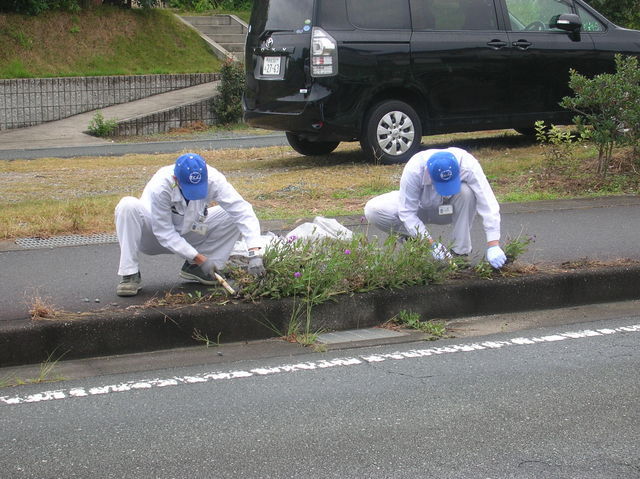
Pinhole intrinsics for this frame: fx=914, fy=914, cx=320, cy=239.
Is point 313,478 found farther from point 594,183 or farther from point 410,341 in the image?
point 594,183

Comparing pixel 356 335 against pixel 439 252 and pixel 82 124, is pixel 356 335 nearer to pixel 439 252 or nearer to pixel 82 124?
pixel 439 252

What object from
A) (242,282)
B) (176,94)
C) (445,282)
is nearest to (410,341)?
(445,282)

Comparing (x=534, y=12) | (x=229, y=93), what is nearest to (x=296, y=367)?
(x=534, y=12)

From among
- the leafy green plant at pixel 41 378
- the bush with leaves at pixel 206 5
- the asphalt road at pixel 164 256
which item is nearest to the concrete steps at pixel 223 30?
the bush with leaves at pixel 206 5

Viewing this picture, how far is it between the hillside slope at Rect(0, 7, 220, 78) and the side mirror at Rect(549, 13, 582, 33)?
31.2 ft

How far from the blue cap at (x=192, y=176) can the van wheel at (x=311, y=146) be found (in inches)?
244

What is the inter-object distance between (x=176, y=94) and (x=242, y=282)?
12.7 m

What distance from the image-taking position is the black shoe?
616 centimetres

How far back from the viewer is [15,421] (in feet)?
14.3

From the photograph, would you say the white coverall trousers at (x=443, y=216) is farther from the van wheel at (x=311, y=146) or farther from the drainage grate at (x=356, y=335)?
the van wheel at (x=311, y=146)

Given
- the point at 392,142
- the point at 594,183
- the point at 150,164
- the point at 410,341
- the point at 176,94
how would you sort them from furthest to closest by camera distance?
1. the point at 176,94
2. the point at 150,164
3. the point at 392,142
4. the point at 594,183
5. the point at 410,341

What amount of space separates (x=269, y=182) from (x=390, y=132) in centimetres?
161

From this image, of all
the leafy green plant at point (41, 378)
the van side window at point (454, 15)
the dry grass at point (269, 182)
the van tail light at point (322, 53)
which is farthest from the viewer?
the van side window at point (454, 15)

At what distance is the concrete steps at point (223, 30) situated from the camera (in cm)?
2069
